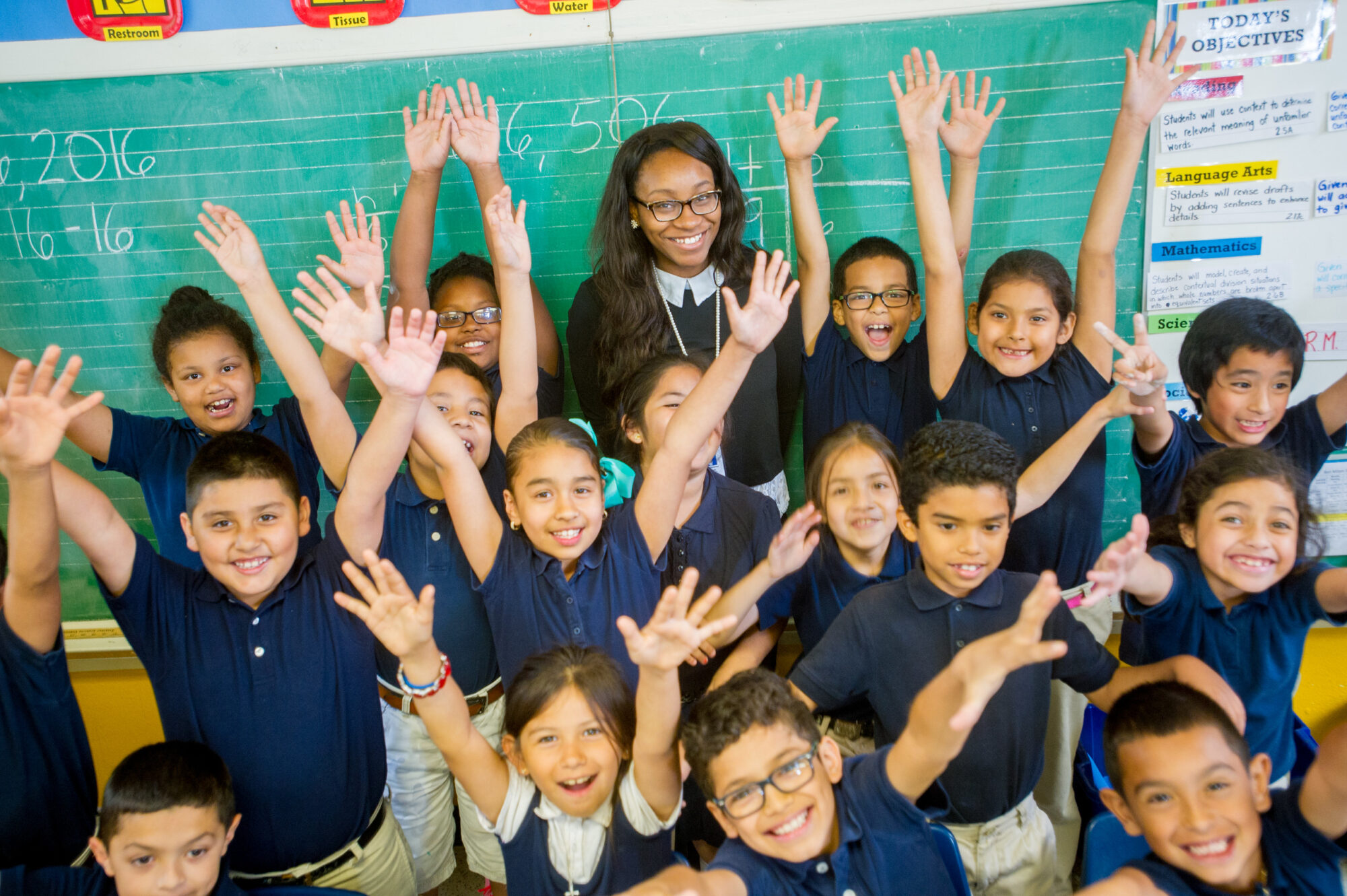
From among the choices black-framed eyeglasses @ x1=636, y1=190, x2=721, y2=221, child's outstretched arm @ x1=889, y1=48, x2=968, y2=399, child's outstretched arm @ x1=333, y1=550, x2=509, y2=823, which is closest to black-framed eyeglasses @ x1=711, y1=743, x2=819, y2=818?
child's outstretched arm @ x1=333, y1=550, x2=509, y2=823

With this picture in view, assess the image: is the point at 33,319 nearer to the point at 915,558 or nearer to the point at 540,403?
the point at 540,403

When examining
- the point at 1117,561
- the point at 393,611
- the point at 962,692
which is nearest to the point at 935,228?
the point at 1117,561

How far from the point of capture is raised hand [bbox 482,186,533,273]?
7.02 feet

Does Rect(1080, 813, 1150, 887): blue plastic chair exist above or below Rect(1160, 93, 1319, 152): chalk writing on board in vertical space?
below

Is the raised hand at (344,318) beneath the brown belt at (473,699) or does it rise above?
above

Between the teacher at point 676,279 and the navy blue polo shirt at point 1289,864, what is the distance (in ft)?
4.45

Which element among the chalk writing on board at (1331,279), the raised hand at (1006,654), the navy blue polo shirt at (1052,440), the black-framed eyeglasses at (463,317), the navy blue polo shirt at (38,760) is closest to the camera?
the raised hand at (1006,654)

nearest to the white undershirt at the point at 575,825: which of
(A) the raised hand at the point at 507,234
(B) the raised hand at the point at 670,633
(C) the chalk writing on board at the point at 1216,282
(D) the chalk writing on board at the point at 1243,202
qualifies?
(B) the raised hand at the point at 670,633

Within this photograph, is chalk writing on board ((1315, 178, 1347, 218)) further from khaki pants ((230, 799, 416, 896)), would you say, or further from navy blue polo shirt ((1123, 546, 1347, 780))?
khaki pants ((230, 799, 416, 896))

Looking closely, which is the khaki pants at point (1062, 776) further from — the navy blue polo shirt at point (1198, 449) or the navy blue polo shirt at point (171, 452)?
the navy blue polo shirt at point (171, 452)

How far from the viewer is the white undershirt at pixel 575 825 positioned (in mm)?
1480

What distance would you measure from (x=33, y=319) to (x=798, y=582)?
2612 mm

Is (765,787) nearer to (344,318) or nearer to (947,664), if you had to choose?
(947,664)

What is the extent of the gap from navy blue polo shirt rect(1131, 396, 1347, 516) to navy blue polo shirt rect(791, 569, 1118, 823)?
0.70 metres
